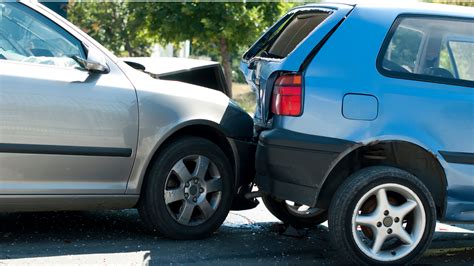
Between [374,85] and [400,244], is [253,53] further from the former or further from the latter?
[400,244]

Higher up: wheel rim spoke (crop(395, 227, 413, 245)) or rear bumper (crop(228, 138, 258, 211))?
rear bumper (crop(228, 138, 258, 211))

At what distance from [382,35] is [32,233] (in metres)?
2.98

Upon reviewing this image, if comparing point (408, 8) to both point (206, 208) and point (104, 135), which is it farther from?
point (104, 135)

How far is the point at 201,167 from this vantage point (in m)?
5.36

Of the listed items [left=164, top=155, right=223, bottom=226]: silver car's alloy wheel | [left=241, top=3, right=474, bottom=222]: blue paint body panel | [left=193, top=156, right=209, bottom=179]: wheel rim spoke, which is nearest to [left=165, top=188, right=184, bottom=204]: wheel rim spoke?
[left=164, top=155, right=223, bottom=226]: silver car's alloy wheel

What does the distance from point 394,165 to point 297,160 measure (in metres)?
0.73

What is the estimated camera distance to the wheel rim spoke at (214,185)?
5.38m

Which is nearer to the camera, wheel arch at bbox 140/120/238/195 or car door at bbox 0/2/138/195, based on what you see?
car door at bbox 0/2/138/195

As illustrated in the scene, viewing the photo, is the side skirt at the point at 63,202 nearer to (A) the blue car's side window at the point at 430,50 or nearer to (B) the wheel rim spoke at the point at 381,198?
(B) the wheel rim spoke at the point at 381,198

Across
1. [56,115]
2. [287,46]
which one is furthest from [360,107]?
[56,115]

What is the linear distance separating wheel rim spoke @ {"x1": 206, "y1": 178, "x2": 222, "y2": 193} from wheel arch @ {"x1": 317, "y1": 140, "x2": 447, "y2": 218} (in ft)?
3.04

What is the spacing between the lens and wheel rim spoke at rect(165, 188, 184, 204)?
5.25 m

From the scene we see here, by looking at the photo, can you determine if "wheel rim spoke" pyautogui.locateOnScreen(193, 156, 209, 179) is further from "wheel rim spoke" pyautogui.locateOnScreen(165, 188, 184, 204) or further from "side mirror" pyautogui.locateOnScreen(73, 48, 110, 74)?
"side mirror" pyautogui.locateOnScreen(73, 48, 110, 74)

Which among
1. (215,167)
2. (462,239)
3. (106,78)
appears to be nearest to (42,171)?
(106,78)
